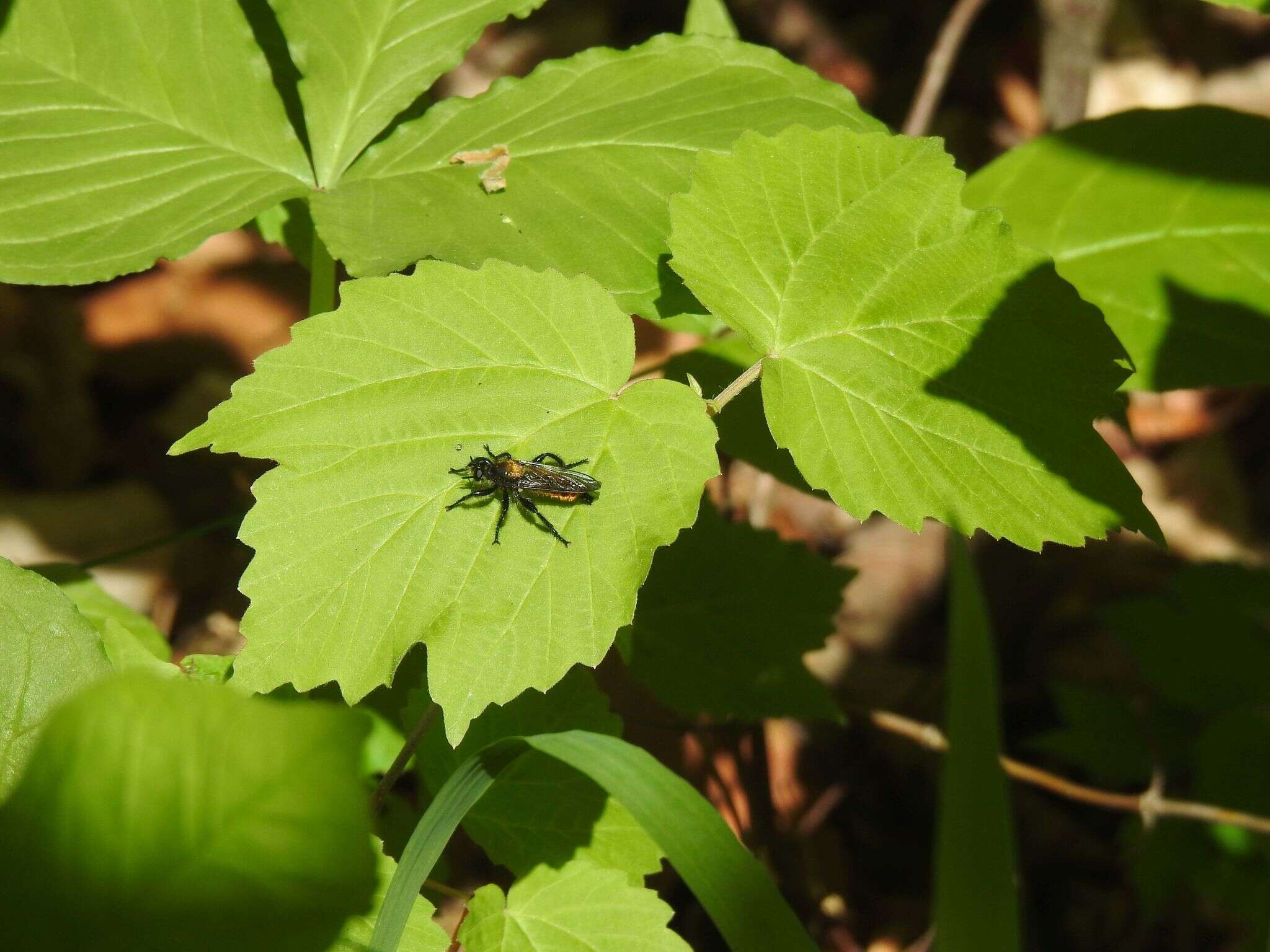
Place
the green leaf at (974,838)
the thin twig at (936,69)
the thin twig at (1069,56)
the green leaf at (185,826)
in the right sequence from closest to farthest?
the green leaf at (185,826)
the green leaf at (974,838)
the thin twig at (936,69)
the thin twig at (1069,56)

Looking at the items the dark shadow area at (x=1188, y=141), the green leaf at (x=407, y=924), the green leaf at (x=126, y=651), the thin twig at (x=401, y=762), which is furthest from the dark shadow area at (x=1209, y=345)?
the green leaf at (x=126, y=651)

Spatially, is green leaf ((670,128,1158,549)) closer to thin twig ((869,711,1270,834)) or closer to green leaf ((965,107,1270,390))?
green leaf ((965,107,1270,390))

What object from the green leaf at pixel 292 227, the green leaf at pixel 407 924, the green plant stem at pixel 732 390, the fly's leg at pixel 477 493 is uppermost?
the green leaf at pixel 292 227

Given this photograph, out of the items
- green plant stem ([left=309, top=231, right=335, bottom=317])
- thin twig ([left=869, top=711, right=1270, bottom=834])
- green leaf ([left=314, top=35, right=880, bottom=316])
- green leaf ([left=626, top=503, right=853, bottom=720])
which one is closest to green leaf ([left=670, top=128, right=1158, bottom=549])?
green leaf ([left=314, top=35, right=880, bottom=316])

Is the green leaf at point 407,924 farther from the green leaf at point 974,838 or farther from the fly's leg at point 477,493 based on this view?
the green leaf at point 974,838

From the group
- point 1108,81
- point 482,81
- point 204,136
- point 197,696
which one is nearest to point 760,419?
point 204,136
